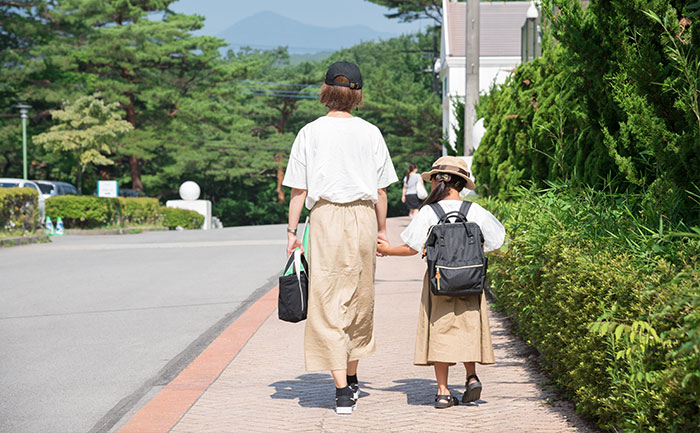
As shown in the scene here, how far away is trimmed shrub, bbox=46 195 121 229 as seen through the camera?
26625mm

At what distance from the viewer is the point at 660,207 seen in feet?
15.4

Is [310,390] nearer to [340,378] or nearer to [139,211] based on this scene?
[340,378]

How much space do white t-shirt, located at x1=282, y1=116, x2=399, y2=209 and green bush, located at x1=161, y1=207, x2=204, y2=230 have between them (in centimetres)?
2914

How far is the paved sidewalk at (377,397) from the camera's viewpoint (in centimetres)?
440

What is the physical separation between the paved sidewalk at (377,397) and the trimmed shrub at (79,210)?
2117 centimetres

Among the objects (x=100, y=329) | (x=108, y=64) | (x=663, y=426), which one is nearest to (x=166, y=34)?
(x=108, y=64)

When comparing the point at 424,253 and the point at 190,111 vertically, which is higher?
the point at 190,111

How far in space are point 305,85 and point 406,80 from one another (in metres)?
8.97

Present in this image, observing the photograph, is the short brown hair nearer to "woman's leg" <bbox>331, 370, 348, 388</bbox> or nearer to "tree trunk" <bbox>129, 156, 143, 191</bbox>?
"woman's leg" <bbox>331, 370, 348, 388</bbox>

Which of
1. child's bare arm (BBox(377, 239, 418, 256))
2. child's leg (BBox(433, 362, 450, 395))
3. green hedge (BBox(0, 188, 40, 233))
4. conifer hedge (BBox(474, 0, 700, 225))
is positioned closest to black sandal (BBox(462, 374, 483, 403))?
child's leg (BBox(433, 362, 450, 395))

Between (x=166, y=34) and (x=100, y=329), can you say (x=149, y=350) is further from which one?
(x=166, y=34)

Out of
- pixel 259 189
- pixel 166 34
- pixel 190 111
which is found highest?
pixel 166 34

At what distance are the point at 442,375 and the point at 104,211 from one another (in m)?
24.4

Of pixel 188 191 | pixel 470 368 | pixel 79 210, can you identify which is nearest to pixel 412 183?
pixel 79 210
